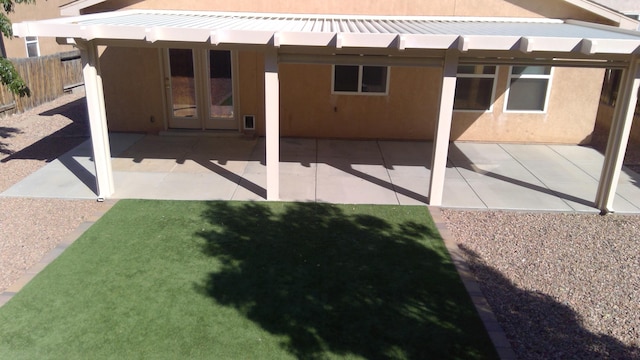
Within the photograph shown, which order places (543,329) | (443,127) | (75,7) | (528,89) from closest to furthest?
(543,329), (443,127), (75,7), (528,89)

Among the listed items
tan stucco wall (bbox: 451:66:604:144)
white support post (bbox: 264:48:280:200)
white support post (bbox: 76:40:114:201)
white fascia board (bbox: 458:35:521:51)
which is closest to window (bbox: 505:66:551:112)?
tan stucco wall (bbox: 451:66:604:144)

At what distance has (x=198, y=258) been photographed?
22.8ft

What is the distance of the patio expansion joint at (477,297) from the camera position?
5.33 m

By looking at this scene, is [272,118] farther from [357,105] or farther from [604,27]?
[604,27]

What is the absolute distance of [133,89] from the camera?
12570 millimetres

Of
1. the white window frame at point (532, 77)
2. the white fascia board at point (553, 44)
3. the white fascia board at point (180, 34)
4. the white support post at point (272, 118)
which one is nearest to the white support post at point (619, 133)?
the white fascia board at point (553, 44)

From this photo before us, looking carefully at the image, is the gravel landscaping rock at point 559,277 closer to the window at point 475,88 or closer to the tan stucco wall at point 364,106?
the tan stucco wall at point 364,106

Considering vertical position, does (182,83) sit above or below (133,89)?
above

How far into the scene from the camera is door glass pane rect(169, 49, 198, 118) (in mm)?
12391

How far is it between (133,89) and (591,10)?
1075cm

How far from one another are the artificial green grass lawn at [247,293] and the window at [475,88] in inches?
207

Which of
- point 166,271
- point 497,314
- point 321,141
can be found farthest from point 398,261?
point 321,141

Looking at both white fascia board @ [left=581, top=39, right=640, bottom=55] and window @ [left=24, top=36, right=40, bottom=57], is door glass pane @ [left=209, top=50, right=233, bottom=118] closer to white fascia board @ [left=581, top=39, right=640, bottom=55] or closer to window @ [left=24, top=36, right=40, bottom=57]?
white fascia board @ [left=581, top=39, right=640, bottom=55]

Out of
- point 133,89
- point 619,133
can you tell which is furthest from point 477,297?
point 133,89
